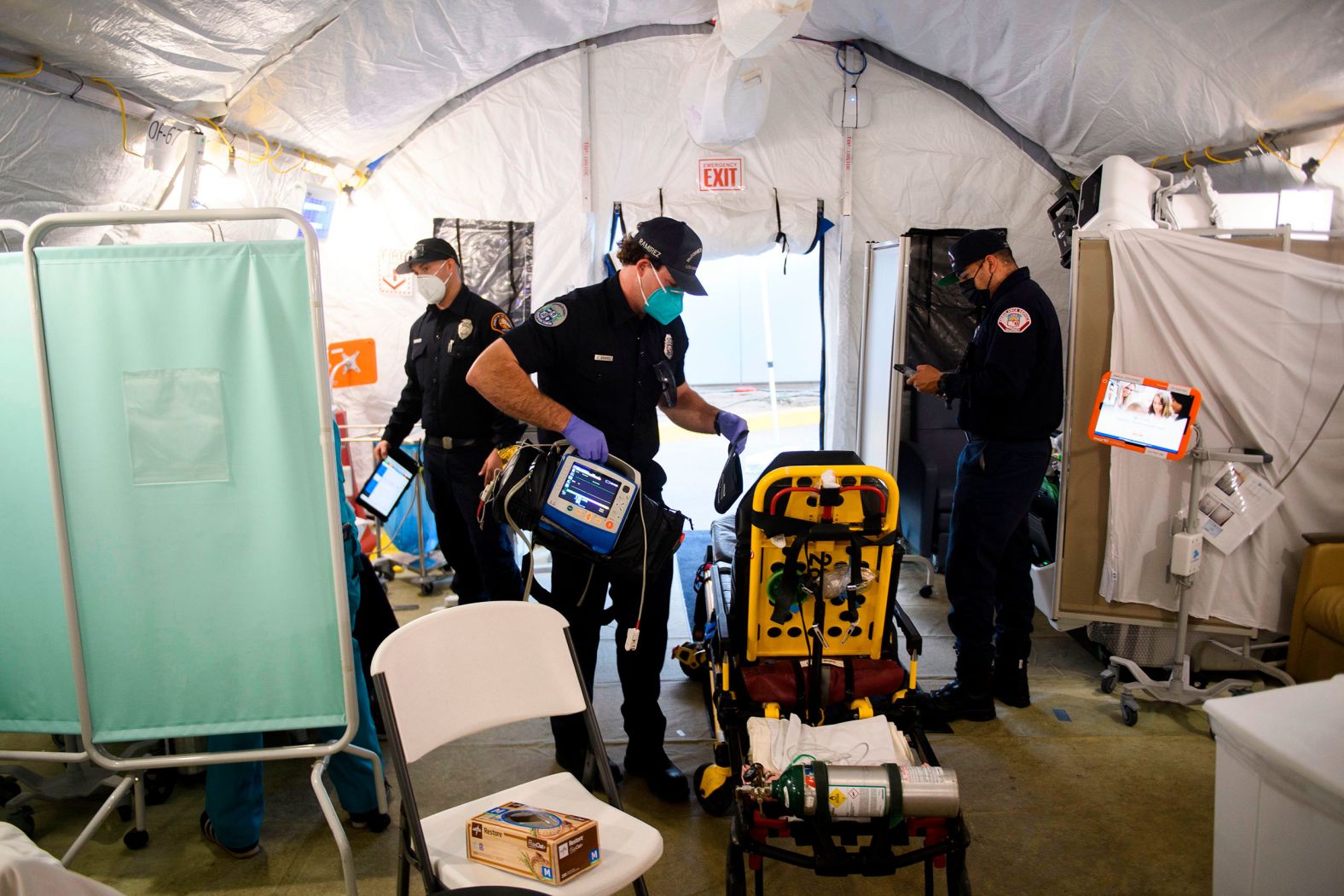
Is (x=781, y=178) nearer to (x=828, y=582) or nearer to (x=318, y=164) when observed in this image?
(x=318, y=164)

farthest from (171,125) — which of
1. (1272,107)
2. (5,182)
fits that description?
(1272,107)

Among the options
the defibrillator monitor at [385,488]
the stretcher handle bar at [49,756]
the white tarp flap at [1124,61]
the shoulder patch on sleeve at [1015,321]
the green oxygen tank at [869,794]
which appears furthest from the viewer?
the defibrillator monitor at [385,488]

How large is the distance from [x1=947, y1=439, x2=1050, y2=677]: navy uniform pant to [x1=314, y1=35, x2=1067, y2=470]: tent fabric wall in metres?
2.39

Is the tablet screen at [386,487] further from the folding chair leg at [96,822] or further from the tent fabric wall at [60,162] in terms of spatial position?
the folding chair leg at [96,822]

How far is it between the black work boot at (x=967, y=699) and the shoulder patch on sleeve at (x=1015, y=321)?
1.15m

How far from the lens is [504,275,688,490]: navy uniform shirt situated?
2.27 m

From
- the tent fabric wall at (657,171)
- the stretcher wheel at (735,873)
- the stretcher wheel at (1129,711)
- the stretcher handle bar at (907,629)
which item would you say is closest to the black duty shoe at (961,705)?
the stretcher wheel at (1129,711)

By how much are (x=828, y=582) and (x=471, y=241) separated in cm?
354

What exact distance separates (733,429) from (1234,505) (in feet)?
6.18

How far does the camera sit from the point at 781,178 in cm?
496

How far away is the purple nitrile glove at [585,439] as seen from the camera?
2.19 metres

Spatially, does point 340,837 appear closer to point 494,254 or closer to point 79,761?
point 79,761

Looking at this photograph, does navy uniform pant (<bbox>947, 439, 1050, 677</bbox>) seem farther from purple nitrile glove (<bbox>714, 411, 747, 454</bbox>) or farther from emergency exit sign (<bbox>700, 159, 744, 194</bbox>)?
emergency exit sign (<bbox>700, 159, 744, 194</bbox>)

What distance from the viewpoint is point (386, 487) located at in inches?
162
